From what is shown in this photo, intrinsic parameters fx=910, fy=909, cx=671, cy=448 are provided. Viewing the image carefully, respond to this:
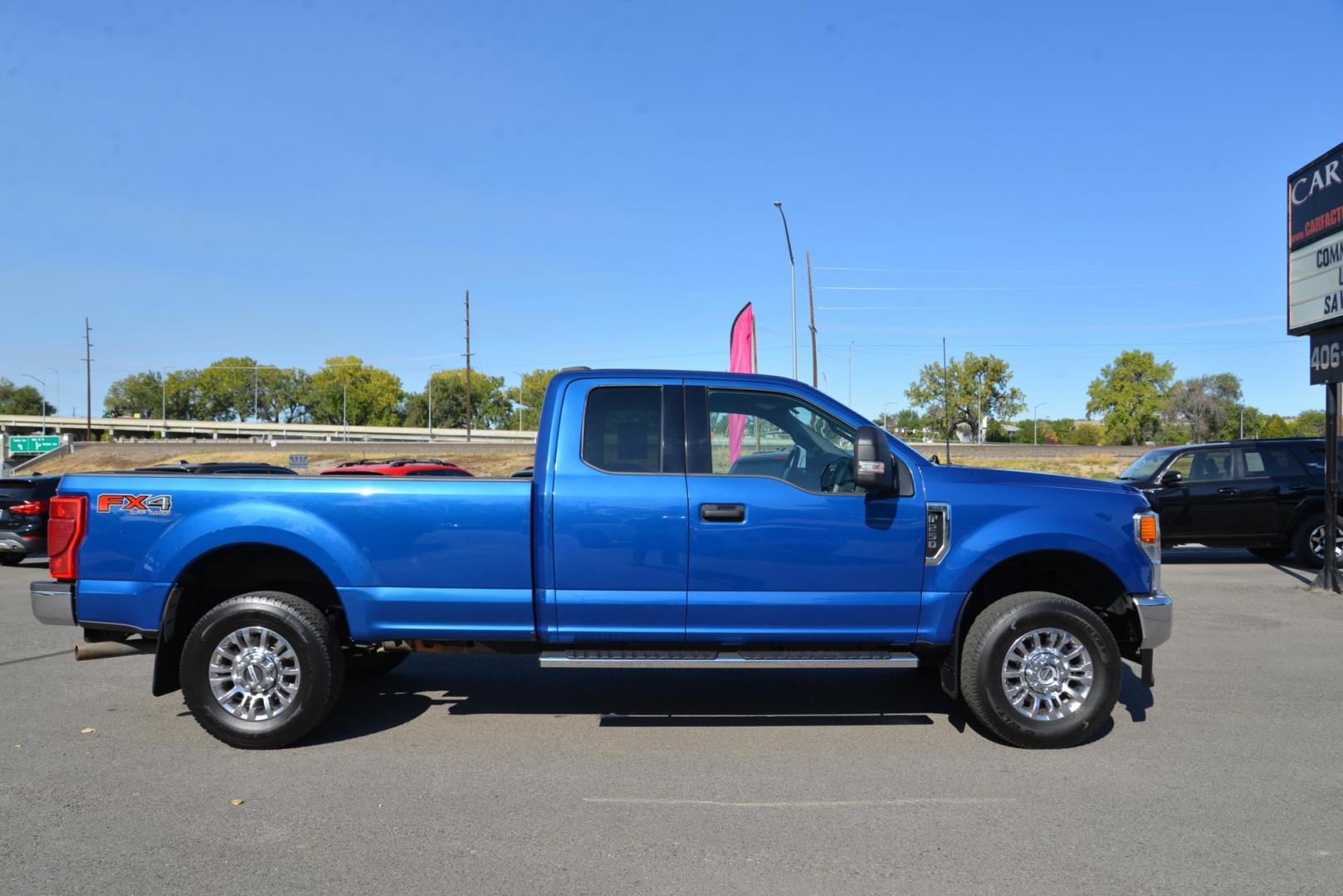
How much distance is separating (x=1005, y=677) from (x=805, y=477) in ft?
5.10

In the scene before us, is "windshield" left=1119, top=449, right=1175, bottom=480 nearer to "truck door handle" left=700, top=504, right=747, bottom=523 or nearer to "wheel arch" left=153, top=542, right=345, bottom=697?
"truck door handle" left=700, top=504, right=747, bottom=523

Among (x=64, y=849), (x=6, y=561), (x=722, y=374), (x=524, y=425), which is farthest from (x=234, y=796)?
(x=524, y=425)

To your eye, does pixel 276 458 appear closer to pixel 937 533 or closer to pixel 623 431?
pixel 623 431

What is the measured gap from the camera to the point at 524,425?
136500mm

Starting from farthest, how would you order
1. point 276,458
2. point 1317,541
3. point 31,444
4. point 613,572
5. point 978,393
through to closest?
point 978,393 → point 276,458 → point 31,444 → point 1317,541 → point 613,572

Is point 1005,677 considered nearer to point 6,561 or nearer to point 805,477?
point 805,477

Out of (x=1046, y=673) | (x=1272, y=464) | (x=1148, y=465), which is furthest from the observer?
(x=1148, y=465)

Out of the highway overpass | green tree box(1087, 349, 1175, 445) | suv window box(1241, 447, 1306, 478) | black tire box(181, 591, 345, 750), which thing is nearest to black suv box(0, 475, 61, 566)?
black tire box(181, 591, 345, 750)

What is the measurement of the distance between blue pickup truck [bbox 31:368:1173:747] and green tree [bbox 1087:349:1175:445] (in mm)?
104533

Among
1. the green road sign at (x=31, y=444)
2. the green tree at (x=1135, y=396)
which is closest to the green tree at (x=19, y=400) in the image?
the green road sign at (x=31, y=444)

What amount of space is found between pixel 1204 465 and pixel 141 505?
42.7 ft

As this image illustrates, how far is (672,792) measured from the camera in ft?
14.4

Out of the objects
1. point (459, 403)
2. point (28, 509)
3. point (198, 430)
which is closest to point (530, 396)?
point (459, 403)

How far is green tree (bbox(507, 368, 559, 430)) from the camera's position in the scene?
12827cm
